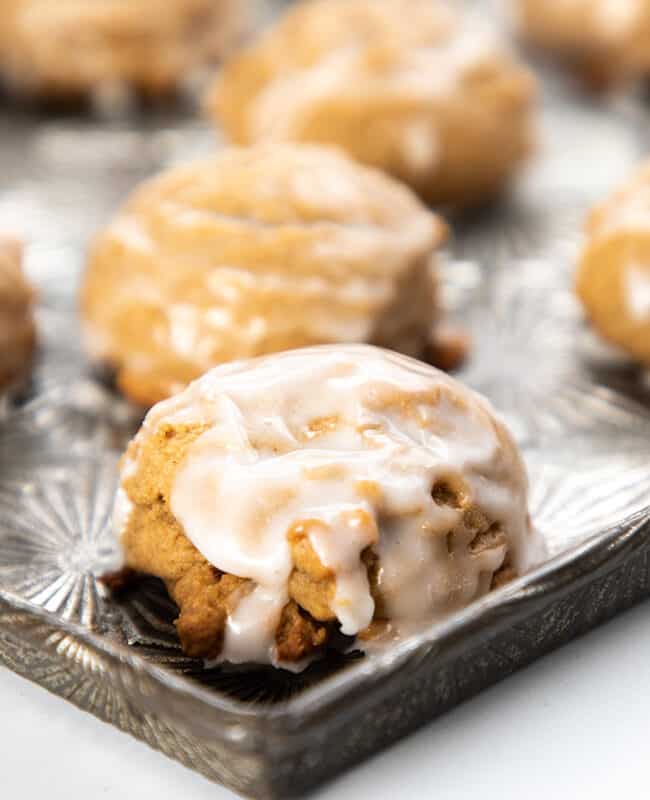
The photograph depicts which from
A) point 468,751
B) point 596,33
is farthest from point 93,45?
point 468,751

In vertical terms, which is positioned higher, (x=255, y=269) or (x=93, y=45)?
(x=255, y=269)

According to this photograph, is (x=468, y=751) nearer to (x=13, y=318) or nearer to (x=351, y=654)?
(x=351, y=654)

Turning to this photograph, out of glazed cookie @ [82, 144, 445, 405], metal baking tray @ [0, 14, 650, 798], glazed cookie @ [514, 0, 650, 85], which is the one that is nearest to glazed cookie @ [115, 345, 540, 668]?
metal baking tray @ [0, 14, 650, 798]

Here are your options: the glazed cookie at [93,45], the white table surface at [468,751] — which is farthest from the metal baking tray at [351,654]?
the glazed cookie at [93,45]

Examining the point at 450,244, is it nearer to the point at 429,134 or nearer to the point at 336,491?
the point at 429,134

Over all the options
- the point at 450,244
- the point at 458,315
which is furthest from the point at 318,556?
the point at 450,244

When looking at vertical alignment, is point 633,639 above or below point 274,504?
below

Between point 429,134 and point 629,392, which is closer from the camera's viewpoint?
point 629,392

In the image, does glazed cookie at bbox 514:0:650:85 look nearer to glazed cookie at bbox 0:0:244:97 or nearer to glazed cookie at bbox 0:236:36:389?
glazed cookie at bbox 0:0:244:97
